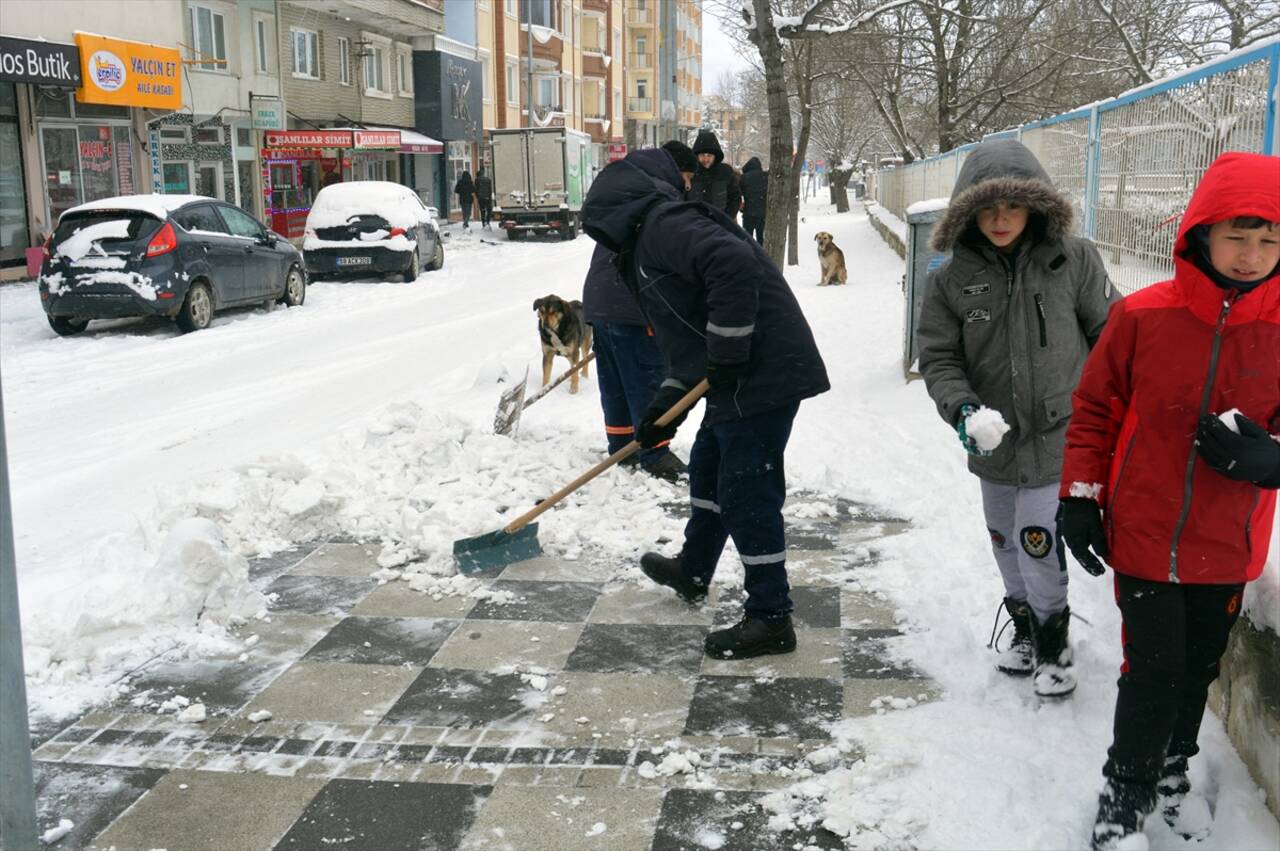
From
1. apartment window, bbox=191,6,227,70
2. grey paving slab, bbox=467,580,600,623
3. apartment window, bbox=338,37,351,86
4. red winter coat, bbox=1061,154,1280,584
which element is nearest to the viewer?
red winter coat, bbox=1061,154,1280,584

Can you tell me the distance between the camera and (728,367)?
416cm

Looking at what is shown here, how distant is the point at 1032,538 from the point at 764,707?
1.00 meters

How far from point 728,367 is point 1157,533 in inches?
66.4

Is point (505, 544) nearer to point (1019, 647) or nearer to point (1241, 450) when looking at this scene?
point (1019, 647)

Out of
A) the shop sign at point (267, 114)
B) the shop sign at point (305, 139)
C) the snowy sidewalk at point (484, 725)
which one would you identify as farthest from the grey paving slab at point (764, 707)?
the shop sign at point (267, 114)

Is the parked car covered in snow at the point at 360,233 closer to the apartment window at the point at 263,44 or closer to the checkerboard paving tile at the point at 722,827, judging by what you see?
the apartment window at the point at 263,44

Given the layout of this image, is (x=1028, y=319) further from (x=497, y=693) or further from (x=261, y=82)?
(x=261, y=82)

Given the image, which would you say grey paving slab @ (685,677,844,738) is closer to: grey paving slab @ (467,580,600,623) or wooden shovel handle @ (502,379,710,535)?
grey paving slab @ (467,580,600,623)

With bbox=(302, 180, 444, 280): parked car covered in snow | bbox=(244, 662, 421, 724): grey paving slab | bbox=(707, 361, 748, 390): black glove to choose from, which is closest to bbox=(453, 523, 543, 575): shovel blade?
bbox=(244, 662, 421, 724): grey paving slab

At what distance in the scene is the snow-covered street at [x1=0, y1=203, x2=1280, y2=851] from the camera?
3273mm

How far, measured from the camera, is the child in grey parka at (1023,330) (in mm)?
3660

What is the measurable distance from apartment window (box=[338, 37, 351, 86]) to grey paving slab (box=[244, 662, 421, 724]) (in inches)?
1225

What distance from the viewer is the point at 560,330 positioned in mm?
8984

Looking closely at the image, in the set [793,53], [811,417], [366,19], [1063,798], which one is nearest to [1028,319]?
[1063,798]
